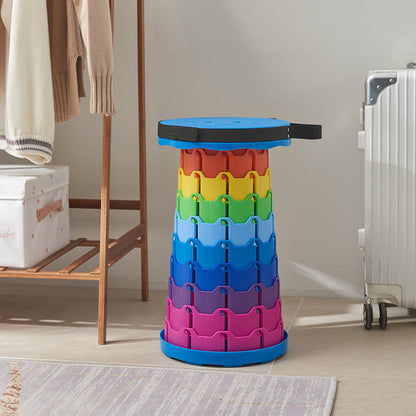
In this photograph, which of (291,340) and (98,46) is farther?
(291,340)

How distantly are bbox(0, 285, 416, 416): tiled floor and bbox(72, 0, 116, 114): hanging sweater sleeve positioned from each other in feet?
2.02

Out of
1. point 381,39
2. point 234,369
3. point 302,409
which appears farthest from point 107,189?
point 381,39

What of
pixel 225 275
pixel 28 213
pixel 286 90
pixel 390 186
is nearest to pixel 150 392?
pixel 225 275

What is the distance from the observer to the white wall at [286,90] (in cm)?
226

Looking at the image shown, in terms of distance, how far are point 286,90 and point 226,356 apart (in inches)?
36.9

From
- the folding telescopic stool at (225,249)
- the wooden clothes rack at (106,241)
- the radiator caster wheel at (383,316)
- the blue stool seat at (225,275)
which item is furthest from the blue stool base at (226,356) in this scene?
the radiator caster wheel at (383,316)

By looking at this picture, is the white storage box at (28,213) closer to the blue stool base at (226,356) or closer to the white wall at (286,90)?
the white wall at (286,90)

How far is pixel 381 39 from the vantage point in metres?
2.24

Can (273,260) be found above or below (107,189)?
below

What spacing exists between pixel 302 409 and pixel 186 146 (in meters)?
0.64

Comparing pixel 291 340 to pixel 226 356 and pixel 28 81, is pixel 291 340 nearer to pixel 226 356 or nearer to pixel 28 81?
pixel 226 356

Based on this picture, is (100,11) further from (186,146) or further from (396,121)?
(396,121)

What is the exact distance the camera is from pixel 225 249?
1753 mm

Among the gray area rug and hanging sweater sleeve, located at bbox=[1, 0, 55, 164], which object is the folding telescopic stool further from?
hanging sweater sleeve, located at bbox=[1, 0, 55, 164]
